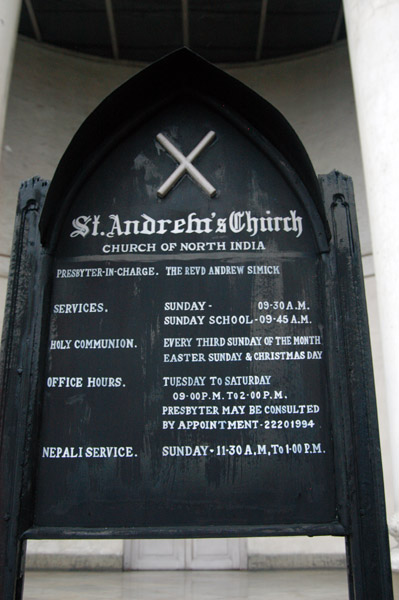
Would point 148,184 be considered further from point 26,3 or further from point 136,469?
point 26,3

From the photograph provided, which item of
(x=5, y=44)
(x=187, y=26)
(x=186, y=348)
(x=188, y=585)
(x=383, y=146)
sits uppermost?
(x=187, y=26)

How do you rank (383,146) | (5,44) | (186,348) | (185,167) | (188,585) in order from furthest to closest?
(188,585) → (5,44) → (383,146) → (185,167) → (186,348)

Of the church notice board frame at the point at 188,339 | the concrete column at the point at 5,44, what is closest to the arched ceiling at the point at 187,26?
the concrete column at the point at 5,44

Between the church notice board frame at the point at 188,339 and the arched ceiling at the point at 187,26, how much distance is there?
30.0ft

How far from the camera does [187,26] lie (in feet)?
34.9

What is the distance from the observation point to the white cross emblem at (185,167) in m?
2.30

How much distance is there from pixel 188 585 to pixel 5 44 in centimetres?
679

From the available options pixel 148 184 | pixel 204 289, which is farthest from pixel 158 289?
pixel 148 184

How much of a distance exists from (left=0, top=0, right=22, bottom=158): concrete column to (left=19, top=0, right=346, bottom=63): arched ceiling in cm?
432

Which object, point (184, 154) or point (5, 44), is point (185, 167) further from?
point (5, 44)

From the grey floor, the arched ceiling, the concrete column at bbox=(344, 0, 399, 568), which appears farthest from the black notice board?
the arched ceiling

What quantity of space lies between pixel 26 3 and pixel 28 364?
10.1 metres

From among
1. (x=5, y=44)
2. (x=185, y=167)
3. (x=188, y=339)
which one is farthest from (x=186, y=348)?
(x=5, y=44)

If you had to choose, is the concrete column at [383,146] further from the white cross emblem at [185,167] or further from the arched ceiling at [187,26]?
the arched ceiling at [187,26]
